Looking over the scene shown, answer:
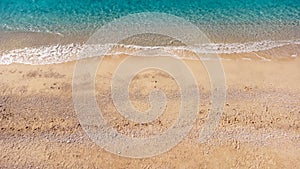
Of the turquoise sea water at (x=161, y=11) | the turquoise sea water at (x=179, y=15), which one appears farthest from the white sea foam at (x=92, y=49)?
the turquoise sea water at (x=179, y=15)

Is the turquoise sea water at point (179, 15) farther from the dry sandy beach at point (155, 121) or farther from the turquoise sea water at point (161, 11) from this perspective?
the dry sandy beach at point (155, 121)

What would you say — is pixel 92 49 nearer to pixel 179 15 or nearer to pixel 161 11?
pixel 161 11

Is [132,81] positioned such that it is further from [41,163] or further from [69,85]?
[41,163]

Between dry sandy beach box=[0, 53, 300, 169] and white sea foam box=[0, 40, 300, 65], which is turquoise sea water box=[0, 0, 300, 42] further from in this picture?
dry sandy beach box=[0, 53, 300, 169]

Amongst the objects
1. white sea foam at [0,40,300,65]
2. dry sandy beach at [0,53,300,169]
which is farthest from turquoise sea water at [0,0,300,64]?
dry sandy beach at [0,53,300,169]

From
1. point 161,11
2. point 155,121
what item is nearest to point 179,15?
point 161,11

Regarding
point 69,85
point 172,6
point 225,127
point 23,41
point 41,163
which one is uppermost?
point 172,6

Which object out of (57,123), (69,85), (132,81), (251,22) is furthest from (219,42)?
(57,123)
